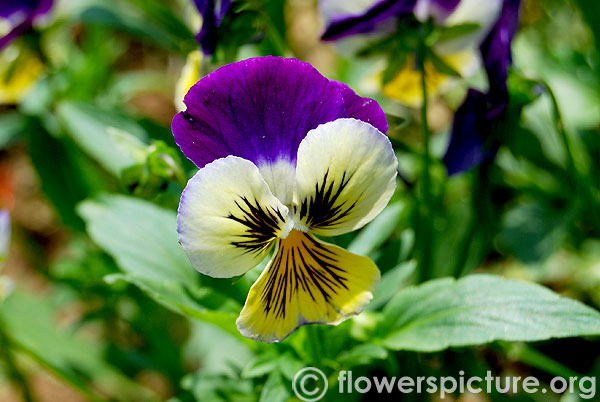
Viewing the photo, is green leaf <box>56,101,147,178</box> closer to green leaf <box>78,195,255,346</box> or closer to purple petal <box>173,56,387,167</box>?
green leaf <box>78,195,255,346</box>

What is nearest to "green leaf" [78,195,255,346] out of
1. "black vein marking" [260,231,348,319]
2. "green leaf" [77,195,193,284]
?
"green leaf" [77,195,193,284]

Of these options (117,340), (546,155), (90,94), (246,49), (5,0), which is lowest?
(117,340)

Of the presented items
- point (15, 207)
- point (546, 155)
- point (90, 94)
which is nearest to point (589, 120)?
point (546, 155)

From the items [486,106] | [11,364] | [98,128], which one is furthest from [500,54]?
[11,364]

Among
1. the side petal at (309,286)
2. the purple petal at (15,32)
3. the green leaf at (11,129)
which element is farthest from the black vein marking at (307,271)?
the green leaf at (11,129)

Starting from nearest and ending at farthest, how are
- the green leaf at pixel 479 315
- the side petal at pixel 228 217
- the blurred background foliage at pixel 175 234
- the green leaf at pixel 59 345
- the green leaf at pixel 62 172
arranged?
1. the side petal at pixel 228 217
2. the green leaf at pixel 479 315
3. the blurred background foliage at pixel 175 234
4. the green leaf at pixel 59 345
5. the green leaf at pixel 62 172

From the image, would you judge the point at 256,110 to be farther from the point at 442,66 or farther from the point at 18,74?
the point at 18,74

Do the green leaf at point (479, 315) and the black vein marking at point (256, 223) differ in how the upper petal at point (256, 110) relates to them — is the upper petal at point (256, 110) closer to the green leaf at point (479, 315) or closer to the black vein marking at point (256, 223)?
the black vein marking at point (256, 223)

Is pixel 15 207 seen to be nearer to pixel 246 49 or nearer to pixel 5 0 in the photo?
pixel 5 0
